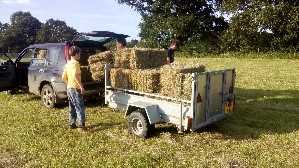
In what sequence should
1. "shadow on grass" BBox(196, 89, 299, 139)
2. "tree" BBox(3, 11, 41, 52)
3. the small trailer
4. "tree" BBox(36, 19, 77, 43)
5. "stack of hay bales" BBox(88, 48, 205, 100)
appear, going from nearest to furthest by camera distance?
the small trailer → "stack of hay bales" BBox(88, 48, 205, 100) → "shadow on grass" BBox(196, 89, 299, 139) → "tree" BBox(3, 11, 41, 52) → "tree" BBox(36, 19, 77, 43)

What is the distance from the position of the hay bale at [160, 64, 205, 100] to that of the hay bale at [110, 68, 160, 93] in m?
0.21

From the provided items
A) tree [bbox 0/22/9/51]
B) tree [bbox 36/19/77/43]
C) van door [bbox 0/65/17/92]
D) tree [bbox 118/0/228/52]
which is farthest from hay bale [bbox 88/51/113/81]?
tree [bbox 36/19/77/43]

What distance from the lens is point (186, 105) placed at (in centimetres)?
685

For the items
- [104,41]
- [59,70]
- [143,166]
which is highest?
[104,41]

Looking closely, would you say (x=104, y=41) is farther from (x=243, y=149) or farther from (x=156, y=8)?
(x=156, y=8)

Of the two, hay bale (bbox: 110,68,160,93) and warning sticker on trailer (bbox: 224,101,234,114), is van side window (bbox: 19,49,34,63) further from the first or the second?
warning sticker on trailer (bbox: 224,101,234,114)

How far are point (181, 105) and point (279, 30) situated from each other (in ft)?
109

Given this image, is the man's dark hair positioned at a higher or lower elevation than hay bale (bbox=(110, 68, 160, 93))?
higher

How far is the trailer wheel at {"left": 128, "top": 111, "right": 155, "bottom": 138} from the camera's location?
23.9 feet

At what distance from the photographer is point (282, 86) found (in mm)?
14305

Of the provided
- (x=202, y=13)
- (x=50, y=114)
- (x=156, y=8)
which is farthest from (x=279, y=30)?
(x=50, y=114)

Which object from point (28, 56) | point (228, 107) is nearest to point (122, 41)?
point (28, 56)

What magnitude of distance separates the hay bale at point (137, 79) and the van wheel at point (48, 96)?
2696mm

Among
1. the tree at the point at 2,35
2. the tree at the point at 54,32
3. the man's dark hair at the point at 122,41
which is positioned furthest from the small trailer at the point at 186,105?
the tree at the point at 54,32
